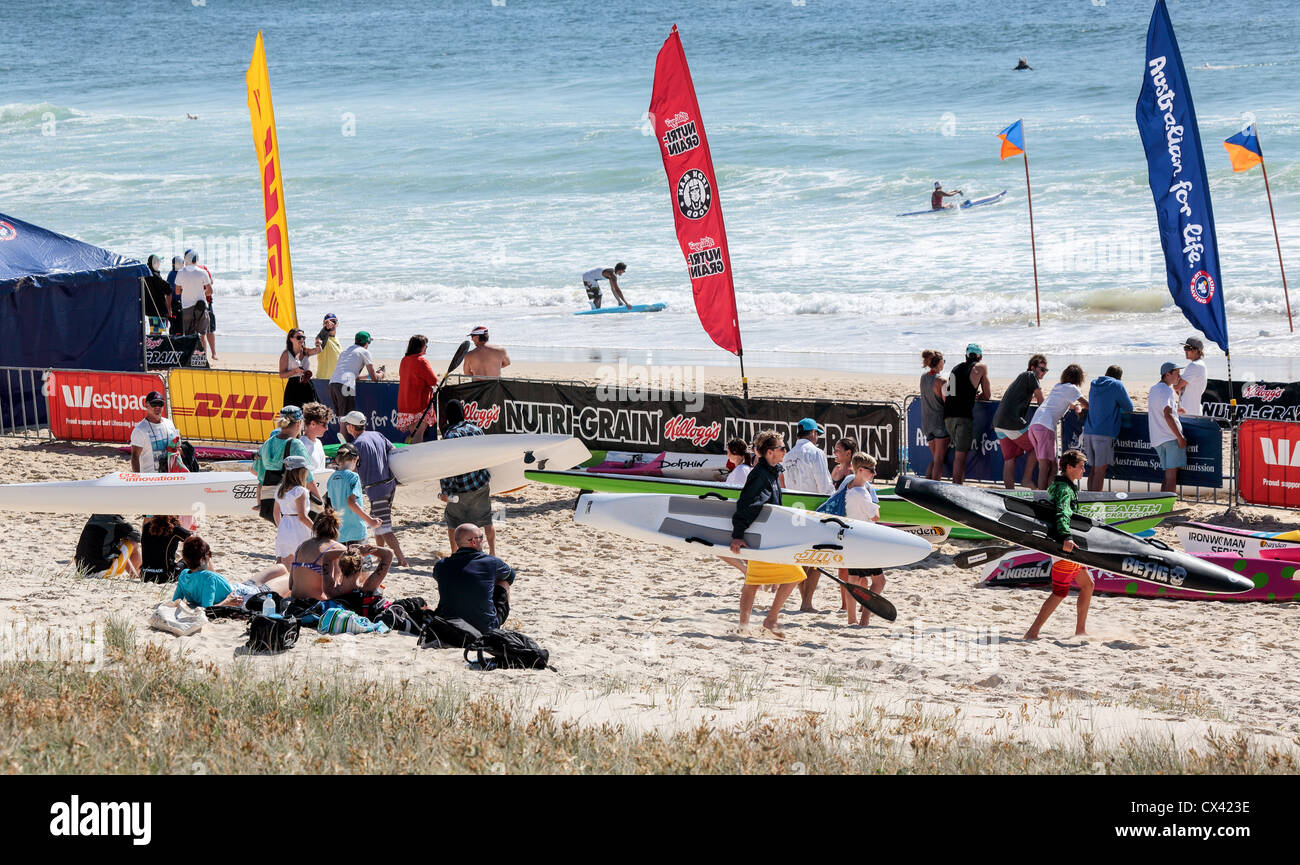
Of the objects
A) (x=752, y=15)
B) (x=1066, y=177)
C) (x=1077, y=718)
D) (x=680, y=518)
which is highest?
(x=752, y=15)

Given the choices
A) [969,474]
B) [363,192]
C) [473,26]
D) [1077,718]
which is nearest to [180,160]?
[363,192]

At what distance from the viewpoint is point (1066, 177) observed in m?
39.4

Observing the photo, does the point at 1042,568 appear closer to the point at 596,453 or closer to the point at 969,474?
the point at 969,474

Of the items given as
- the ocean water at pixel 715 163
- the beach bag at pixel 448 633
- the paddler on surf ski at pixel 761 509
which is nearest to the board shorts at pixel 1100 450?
the paddler on surf ski at pixel 761 509

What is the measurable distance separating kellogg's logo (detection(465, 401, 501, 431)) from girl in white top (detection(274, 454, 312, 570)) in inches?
212

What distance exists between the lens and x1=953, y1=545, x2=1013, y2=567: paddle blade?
32.6 ft

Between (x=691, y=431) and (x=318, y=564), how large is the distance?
235 inches

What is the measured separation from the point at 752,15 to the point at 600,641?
71.7 metres

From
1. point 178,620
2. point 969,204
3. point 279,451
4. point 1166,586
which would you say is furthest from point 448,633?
point 969,204

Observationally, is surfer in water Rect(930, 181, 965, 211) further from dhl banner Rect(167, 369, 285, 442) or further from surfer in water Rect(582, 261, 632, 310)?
dhl banner Rect(167, 369, 285, 442)

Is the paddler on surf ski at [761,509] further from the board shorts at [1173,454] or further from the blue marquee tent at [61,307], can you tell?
the blue marquee tent at [61,307]

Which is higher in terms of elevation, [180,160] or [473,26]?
[473,26]

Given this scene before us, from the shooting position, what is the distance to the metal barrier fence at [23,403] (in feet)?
54.6

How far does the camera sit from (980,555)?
409 inches
